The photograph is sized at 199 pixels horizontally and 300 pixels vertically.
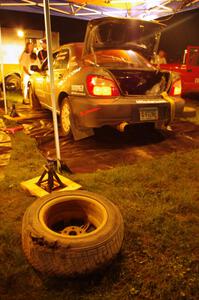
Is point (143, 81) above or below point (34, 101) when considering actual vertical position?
above

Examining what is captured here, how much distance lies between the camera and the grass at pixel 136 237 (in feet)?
6.31

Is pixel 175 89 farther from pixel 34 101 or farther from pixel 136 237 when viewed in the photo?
pixel 34 101

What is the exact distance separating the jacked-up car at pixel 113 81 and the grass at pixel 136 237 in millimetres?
902

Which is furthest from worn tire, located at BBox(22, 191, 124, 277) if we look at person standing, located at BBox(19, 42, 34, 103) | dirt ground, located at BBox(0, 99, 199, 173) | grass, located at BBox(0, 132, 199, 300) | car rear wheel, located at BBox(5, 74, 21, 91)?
car rear wheel, located at BBox(5, 74, 21, 91)

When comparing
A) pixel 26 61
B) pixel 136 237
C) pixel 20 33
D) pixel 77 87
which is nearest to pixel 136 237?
pixel 136 237

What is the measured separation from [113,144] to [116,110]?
828mm

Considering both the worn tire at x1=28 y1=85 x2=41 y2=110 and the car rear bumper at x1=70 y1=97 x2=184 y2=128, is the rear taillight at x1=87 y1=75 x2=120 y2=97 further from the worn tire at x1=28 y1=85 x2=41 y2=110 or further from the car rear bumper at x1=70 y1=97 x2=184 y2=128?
the worn tire at x1=28 y1=85 x2=41 y2=110

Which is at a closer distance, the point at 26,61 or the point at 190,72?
the point at 26,61

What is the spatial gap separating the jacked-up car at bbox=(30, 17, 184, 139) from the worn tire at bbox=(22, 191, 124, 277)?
2.11 m

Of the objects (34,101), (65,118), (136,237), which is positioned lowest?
(136,237)

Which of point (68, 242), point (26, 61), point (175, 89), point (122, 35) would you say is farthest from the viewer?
point (26, 61)

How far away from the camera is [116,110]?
4.20 m

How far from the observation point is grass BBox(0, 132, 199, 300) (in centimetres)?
192

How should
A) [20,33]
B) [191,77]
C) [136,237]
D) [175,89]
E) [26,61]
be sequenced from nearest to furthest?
[136,237], [175,89], [26,61], [191,77], [20,33]
